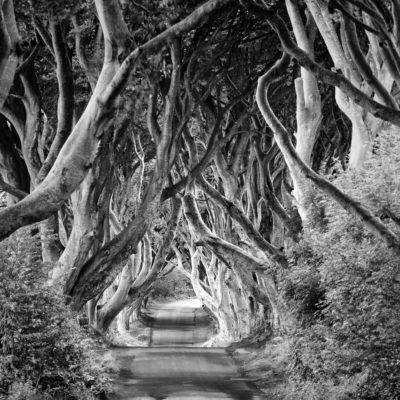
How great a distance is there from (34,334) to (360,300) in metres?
4.72

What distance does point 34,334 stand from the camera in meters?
10.7

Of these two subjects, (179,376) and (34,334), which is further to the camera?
(179,376)

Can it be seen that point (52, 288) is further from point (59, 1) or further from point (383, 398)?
point (383, 398)

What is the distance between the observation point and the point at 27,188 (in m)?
16.3

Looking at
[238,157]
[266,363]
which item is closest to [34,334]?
[266,363]

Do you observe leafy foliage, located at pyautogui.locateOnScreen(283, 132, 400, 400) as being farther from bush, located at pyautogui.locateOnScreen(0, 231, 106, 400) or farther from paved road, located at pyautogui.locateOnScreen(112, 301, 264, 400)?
bush, located at pyautogui.locateOnScreen(0, 231, 106, 400)

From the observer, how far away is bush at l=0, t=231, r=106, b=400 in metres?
10.7

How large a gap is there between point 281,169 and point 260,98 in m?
8.94

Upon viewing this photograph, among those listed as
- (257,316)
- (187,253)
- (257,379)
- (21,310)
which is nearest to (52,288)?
(21,310)

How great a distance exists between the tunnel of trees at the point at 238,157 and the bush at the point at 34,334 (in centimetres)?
5

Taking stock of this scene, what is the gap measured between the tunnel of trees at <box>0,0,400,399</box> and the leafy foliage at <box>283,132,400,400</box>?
0.09 ft

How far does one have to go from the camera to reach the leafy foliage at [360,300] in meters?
9.42

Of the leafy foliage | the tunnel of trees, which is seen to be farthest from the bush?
the leafy foliage

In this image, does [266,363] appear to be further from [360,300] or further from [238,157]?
[360,300]
